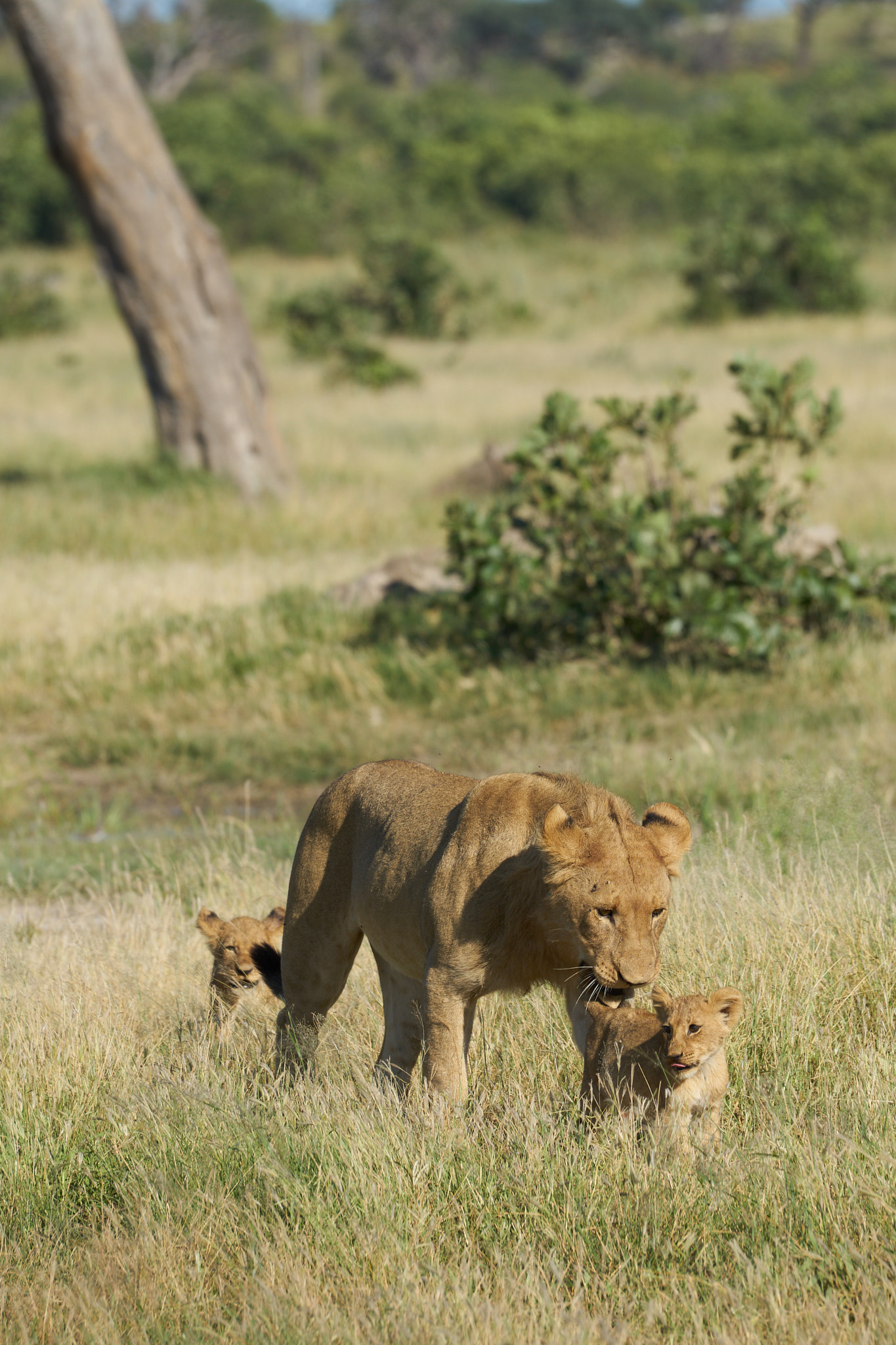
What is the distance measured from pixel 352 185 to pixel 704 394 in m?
25.3

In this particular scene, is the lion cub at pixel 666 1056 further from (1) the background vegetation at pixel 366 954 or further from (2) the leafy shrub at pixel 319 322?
(2) the leafy shrub at pixel 319 322

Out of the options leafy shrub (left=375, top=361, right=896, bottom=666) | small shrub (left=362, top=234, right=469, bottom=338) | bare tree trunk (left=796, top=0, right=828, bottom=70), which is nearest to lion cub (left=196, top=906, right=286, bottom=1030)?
leafy shrub (left=375, top=361, right=896, bottom=666)

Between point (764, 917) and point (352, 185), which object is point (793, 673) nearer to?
point (764, 917)

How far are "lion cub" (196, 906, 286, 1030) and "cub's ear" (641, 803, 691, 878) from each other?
4.78ft

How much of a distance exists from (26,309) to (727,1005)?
3231 cm

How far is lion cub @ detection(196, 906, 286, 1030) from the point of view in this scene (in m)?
4.23

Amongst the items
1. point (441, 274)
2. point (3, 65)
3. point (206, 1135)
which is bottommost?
point (206, 1135)

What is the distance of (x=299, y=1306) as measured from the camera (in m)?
2.71

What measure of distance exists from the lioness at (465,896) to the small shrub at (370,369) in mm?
20022

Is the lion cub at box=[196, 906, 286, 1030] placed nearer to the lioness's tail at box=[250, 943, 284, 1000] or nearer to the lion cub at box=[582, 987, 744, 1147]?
the lioness's tail at box=[250, 943, 284, 1000]

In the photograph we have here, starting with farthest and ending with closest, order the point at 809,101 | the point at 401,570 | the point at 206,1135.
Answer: the point at 809,101 < the point at 401,570 < the point at 206,1135

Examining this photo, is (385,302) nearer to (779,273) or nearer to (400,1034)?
(779,273)

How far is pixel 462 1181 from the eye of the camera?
3.08m

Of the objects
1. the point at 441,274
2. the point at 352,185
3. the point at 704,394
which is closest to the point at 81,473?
the point at 704,394
